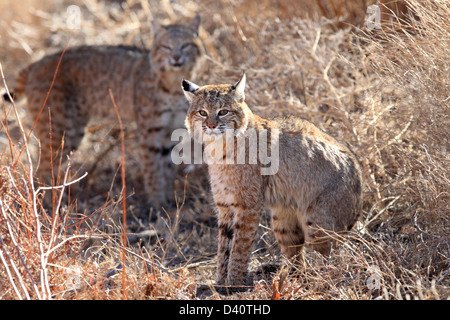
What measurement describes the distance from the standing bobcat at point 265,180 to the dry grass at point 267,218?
215mm

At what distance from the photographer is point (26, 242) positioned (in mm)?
3570

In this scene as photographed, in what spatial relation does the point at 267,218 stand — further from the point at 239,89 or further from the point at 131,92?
the point at 131,92

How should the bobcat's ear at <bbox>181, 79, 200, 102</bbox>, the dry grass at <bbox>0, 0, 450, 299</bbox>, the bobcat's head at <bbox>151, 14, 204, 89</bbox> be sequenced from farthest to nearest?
the bobcat's head at <bbox>151, 14, 204, 89</bbox>
the bobcat's ear at <bbox>181, 79, 200, 102</bbox>
the dry grass at <bbox>0, 0, 450, 299</bbox>

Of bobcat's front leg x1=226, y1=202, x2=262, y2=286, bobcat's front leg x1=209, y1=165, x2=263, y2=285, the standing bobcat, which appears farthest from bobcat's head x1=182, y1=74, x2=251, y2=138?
bobcat's front leg x1=226, y1=202, x2=262, y2=286

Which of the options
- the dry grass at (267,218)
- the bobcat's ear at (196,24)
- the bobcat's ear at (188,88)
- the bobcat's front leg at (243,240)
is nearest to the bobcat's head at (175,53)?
the bobcat's ear at (196,24)

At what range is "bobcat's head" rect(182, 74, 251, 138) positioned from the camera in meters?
4.51

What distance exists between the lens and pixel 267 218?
6.04m

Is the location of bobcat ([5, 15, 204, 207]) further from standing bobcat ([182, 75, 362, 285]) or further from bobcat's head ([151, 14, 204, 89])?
standing bobcat ([182, 75, 362, 285])

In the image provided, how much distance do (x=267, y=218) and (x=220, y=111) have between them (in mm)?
1846

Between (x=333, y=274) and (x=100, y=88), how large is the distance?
4.87 m

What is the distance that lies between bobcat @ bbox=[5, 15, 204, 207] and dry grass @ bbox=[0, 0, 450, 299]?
0.35 meters
